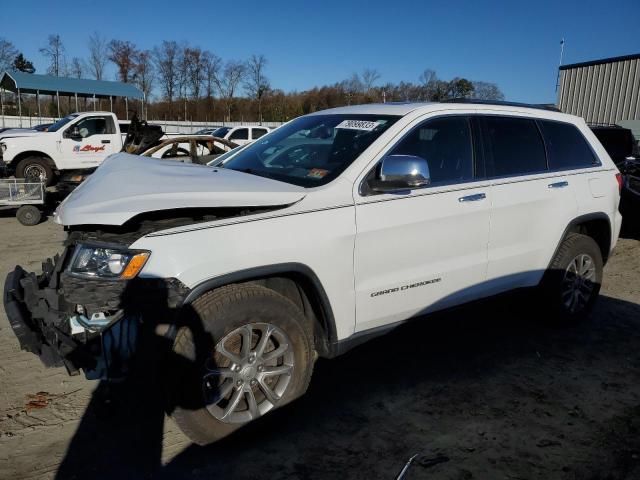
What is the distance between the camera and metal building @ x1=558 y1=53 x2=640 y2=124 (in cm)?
1955

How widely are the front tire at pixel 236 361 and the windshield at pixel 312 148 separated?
0.84 meters

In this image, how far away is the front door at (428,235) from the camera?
3193mm

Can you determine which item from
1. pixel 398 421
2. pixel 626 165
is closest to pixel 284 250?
pixel 398 421

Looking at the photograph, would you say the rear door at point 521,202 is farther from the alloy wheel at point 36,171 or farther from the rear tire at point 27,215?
the alloy wheel at point 36,171

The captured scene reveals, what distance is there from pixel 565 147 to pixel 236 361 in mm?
3459

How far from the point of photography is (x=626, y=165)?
9203mm

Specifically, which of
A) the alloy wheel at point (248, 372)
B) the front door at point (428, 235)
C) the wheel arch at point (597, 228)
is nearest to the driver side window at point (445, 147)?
the front door at point (428, 235)

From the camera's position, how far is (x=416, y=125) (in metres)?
3.53

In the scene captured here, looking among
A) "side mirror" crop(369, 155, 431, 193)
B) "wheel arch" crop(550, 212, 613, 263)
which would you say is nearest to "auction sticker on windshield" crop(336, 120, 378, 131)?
"side mirror" crop(369, 155, 431, 193)

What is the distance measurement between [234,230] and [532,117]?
9.72 ft

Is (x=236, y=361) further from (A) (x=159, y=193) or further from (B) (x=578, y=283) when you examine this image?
(B) (x=578, y=283)

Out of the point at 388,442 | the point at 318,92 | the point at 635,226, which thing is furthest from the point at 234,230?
the point at 318,92

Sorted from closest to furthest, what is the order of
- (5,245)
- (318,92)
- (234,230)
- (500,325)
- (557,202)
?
(234,230) < (557,202) < (500,325) < (5,245) < (318,92)

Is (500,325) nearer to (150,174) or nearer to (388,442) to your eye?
(388,442)
